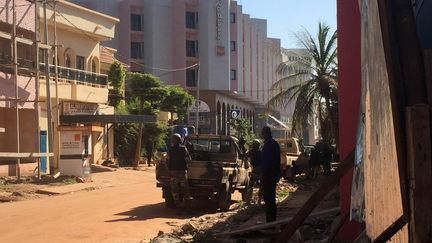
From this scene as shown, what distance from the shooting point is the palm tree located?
2434 cm

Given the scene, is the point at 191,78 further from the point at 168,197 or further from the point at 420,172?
the point at 420,172

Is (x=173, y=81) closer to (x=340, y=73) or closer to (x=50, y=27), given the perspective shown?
(x=50, y=27)

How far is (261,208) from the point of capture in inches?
484

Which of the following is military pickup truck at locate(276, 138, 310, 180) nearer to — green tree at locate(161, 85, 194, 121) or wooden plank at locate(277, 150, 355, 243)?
wooden plank at locate(277, 150, 355, 243)

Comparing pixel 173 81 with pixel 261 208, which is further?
pixel 173 81

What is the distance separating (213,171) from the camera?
13438mm

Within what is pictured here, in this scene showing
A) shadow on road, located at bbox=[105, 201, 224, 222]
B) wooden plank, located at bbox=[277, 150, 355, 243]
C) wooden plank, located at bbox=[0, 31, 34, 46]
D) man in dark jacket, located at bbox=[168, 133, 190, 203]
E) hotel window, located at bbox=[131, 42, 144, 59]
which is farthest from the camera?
hotel window, located at bbox=[131, 42, 144, 59]

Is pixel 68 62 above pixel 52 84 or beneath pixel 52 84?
above

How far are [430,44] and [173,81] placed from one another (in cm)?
5849

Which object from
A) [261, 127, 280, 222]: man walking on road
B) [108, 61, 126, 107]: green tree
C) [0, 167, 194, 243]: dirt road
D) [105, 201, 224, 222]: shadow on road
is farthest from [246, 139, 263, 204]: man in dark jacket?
[108, 61, 126, 107]: green tree

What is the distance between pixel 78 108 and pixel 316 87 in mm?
12466

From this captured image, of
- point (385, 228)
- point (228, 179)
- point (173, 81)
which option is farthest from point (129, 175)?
point (173, 81)

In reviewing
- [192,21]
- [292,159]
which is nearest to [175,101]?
[192,21]

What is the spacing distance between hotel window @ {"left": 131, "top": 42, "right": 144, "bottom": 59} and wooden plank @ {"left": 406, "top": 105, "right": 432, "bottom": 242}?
200ft
